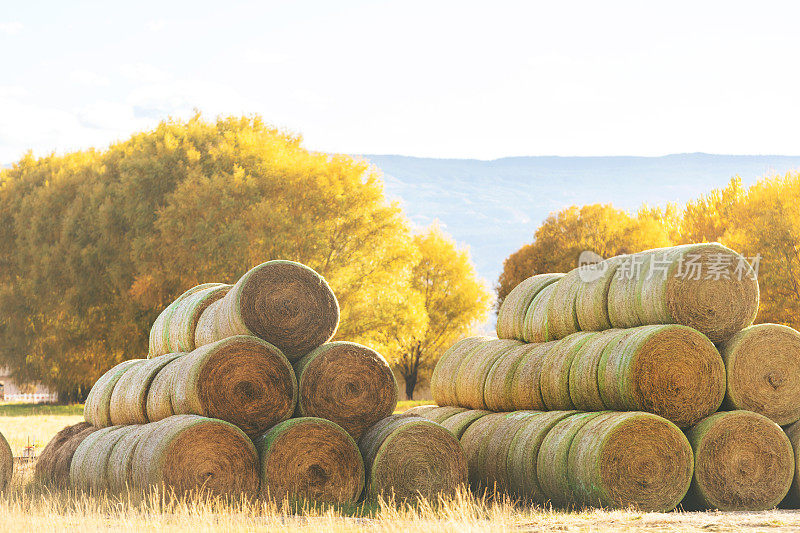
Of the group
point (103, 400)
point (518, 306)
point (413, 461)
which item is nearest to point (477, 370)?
point (518, 306)

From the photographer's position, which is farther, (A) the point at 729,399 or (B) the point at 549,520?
(A) the point at 729,399

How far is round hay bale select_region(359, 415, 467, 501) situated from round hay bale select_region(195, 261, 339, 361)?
5.68 feet

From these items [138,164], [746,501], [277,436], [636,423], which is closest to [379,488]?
[277,436]

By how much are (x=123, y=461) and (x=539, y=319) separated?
6492 mm

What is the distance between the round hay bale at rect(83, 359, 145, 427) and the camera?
16359mm

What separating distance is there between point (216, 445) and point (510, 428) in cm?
431

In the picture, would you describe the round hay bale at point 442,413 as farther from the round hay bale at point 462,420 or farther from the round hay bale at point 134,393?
the round hay bale at point 134,393

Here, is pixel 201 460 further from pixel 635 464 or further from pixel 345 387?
pixel 635 464

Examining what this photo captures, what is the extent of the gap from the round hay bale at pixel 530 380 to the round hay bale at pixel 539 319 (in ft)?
0.82

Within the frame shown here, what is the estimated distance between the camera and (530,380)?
14.1 m

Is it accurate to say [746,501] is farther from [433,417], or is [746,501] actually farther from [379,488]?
[433,417]

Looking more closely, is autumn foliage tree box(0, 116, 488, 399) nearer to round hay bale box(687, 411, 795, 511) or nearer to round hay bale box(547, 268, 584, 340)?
round hay bale box(547, 268, 584, 340)

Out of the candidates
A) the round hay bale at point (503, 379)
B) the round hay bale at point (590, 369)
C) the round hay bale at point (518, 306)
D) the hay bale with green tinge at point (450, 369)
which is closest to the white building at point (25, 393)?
the hay bale with green tinge at point (450, 369)

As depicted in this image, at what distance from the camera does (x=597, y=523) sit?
376 inches
